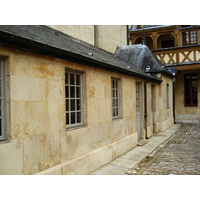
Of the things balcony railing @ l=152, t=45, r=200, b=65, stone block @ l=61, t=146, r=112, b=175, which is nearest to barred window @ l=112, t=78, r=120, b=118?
stone block @ l=61, t=146, r=112, b=175

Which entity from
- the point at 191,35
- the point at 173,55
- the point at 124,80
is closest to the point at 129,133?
the point at 124,80

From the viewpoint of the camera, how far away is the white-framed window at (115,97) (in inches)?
279

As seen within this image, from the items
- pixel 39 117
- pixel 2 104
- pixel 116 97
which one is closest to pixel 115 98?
pixel 116 97

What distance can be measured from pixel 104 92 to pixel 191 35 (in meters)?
13.2

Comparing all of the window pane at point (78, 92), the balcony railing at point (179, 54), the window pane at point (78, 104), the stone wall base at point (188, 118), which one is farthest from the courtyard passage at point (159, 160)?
the stone wall base at point (188, 118)

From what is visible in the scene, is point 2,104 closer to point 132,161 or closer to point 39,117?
point 39,117

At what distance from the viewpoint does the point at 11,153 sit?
3457mm

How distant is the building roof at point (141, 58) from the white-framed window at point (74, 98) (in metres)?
6.35

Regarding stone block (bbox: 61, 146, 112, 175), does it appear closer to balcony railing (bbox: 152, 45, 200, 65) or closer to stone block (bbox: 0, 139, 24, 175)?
stone block (bbox: 0, 139, 24, 175)

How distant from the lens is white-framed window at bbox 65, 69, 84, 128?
4.99 meters

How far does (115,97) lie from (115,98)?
0.14 ft

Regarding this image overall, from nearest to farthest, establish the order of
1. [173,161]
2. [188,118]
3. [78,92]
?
[78,92], [173,161], [188,118]

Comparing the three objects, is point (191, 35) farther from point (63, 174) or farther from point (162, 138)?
point (63, 174)

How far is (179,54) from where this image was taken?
13.8 meters
